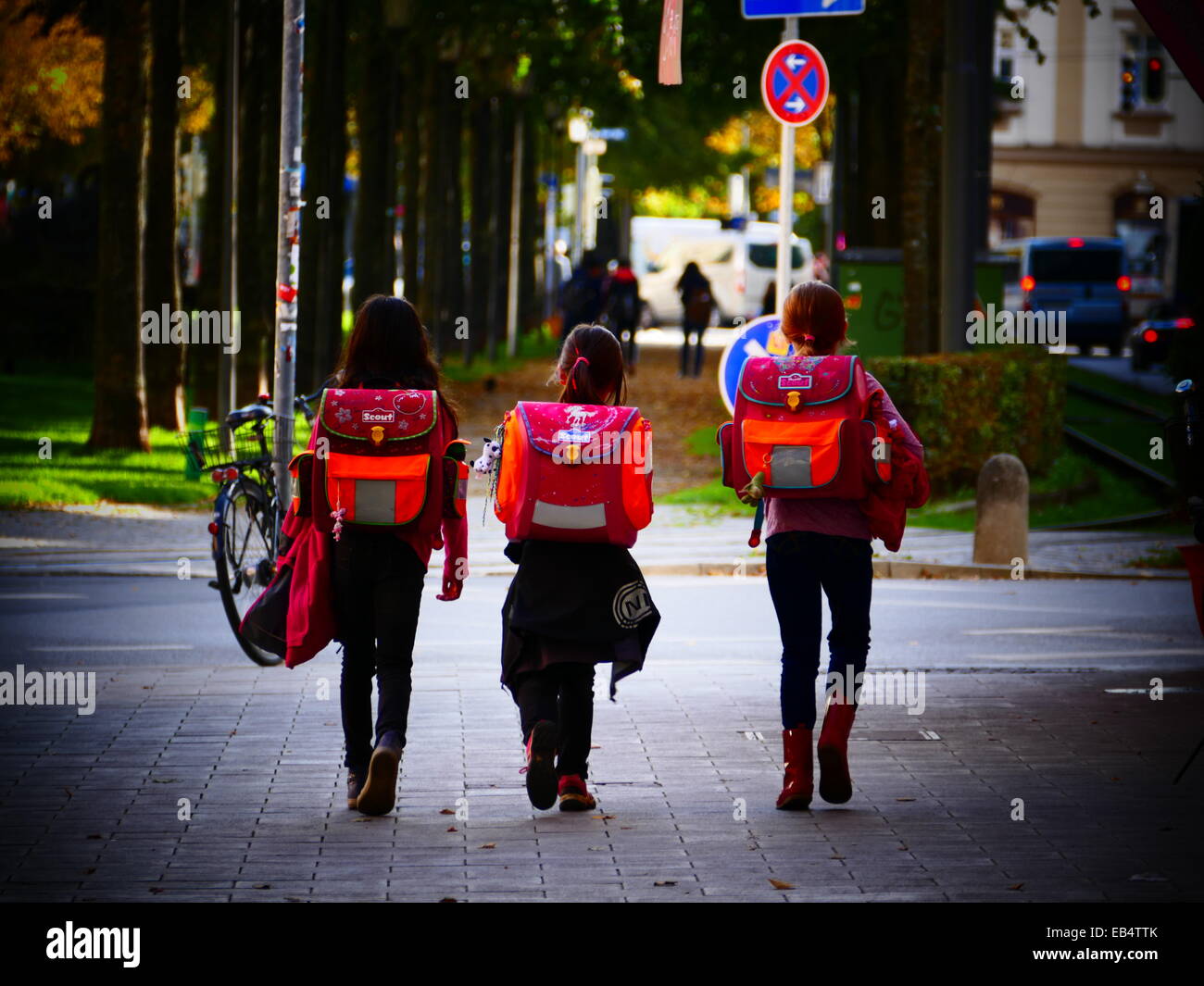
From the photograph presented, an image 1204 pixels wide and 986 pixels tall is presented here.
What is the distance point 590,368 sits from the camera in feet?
21.3

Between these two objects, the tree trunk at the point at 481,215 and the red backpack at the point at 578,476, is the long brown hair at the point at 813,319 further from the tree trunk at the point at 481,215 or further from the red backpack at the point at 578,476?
the tree trunk at the point at 481,215

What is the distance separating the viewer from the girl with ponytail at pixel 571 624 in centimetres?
Answer: 638

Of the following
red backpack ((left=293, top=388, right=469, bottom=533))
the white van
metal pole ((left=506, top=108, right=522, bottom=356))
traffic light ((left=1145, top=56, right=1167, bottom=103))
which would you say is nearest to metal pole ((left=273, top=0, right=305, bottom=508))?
red backpack ((left=293, top=388, right=469, bottom=533))

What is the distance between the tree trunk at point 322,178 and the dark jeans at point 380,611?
16.9m

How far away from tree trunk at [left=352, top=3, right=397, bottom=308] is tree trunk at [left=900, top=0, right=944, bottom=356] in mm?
9876

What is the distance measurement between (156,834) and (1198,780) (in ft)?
11.8

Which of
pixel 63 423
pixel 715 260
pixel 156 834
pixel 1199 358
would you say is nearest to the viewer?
pixel 156 834

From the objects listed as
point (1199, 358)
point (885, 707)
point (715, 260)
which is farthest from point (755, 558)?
point (715, 260)

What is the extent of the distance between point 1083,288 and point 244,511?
34873mm

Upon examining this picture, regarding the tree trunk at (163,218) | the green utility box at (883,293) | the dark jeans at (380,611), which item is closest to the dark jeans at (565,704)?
the dark jeans at (380,611)

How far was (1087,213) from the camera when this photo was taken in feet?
195

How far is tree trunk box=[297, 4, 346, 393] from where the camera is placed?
23.7m

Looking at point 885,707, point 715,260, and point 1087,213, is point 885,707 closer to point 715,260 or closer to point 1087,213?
point 715,260

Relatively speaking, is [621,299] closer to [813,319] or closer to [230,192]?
[230,192]
